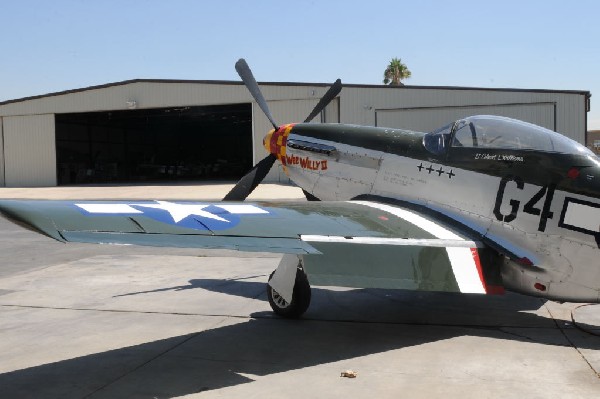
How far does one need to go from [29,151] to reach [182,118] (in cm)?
1513

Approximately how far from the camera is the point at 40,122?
42.5m

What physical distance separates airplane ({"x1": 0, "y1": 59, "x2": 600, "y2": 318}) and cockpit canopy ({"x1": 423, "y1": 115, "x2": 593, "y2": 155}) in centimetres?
1

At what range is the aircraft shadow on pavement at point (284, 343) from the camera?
4.76m

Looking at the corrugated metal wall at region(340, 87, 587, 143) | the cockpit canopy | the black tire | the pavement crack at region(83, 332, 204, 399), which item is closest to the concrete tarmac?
the pavement crack at region(83, 332, 204, 399)

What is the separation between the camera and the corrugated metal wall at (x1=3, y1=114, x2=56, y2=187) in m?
42.5

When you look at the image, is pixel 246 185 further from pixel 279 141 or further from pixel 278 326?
pixel 278 326

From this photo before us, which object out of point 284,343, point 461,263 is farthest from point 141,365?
point 461,263

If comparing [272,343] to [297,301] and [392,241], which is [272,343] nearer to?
[297,301]

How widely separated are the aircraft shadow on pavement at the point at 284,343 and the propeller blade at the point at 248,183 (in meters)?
1.95

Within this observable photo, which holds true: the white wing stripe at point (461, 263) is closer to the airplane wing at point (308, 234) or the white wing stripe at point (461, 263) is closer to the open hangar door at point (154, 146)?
the airplane wing at point (308, 234)

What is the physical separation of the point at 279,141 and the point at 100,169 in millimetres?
50823

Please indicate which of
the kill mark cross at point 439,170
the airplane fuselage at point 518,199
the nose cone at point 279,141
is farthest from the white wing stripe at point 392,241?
the nose cone at point 279,141

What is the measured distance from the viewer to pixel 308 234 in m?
5.27

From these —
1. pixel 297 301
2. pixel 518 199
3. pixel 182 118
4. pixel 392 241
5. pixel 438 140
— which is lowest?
pixel 297 301
